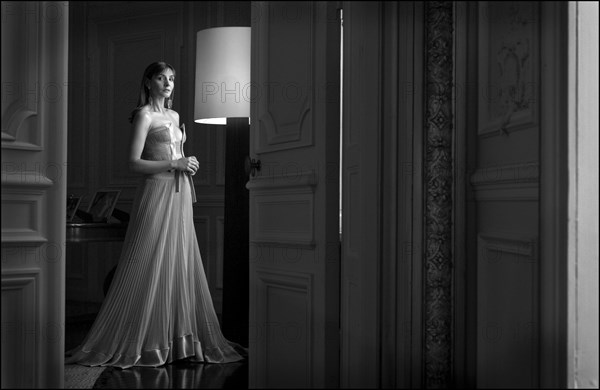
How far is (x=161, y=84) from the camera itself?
4.18 meters

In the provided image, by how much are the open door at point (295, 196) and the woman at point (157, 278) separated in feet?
3.19

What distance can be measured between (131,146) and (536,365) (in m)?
2.56

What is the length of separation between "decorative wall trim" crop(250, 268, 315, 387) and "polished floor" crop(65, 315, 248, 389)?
567 millimetres

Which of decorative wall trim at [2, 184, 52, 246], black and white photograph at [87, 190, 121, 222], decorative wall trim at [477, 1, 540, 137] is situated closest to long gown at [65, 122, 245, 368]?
black and white photograph at [87, 190, 121, 222]

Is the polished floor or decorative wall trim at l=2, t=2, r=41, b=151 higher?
decorative wall trim at l=2, t=2, r=41, b=151

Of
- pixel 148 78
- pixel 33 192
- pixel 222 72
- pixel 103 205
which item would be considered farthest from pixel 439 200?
pixel 103 205

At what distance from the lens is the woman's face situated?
418 cm

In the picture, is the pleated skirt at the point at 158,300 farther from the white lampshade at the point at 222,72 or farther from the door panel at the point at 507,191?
the door panel at the point at 507,191

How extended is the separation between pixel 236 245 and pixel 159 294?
0.48m

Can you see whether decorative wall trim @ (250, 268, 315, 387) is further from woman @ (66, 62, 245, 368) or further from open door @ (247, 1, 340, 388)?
woman @ (66, 62, 245, 368)

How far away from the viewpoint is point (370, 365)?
8.53 ft

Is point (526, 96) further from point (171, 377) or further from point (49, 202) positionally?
point (171, 377)

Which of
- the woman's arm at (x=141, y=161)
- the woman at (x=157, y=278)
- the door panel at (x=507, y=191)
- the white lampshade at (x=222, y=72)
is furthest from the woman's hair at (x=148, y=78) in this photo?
the door panel at (x=507, y=191)

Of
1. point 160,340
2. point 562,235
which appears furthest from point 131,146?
point 562,235
